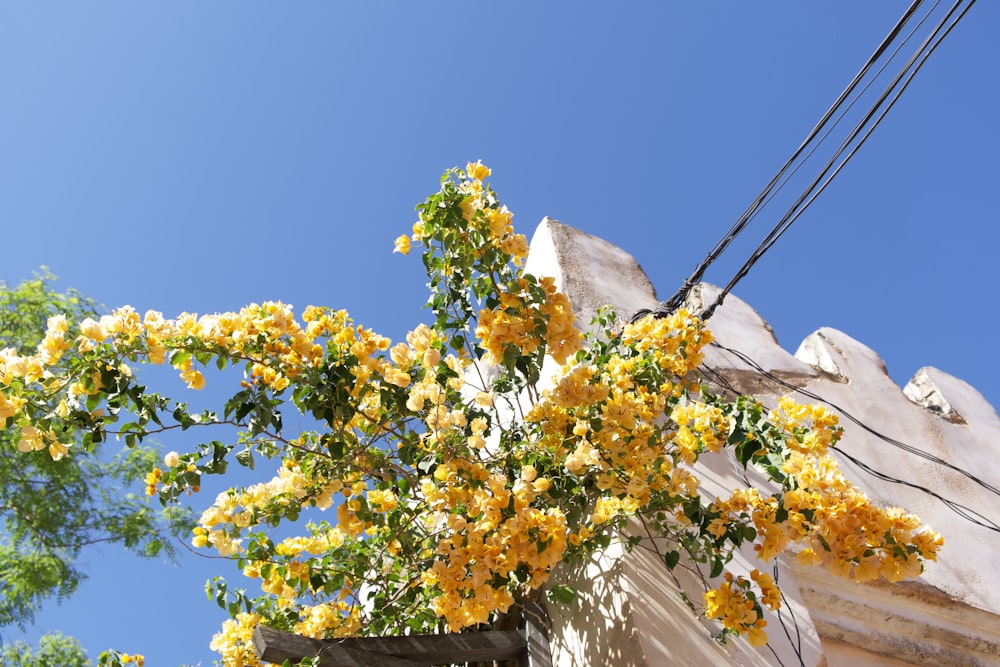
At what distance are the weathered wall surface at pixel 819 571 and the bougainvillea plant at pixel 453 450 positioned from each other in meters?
0.16

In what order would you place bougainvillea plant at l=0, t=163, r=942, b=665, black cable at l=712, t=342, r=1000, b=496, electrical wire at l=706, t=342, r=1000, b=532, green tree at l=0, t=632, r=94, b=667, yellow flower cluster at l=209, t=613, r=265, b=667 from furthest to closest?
1. green tree at l=0, t=632, r=94, b=667
2. black cable at l=712, t=342, r=1000, b=496
3. electrical wire at l=706, t=342, r=1000, b=532
4. yellow flower cluster at l=209, t=613, r=265, b=667
5. bougainvillea plant at l=0, t=163, r=942, b=665

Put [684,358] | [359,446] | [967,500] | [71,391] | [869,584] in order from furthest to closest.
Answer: [967,500]
[869,584]
[684,358]
[359,446]
[71,391]

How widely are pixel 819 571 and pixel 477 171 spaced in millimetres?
1721

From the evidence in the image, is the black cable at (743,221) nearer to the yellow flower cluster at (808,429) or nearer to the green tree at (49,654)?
the yellow flower cluster at (808,429)

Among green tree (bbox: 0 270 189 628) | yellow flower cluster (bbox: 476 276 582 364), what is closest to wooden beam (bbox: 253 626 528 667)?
yellow flower cluster (bbox: 476 276 582 364)

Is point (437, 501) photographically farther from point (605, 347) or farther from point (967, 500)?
point (967, 500)

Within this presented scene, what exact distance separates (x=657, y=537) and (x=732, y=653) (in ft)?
1.24

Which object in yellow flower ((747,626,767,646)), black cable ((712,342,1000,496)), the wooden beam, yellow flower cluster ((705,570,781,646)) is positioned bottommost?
yellow flower ((747,626,767,646))

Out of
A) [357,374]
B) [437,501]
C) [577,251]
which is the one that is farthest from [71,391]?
[577,251]

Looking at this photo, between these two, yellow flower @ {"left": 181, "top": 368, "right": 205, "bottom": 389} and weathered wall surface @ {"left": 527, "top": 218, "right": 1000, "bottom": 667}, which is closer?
yellow flower @ {"left": 181, "top": 368, "right": 205, "bottom": 389}

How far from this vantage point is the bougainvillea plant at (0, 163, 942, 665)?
6.24 ft

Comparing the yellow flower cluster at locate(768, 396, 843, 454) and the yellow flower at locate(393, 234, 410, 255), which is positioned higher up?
the yellow flower at locate(393, 234, 410, 255)

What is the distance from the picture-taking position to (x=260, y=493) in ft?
6.84

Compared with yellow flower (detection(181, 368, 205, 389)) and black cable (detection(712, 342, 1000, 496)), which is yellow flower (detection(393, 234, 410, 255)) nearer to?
yellow flower (detection(181, 368, 205, 389))
